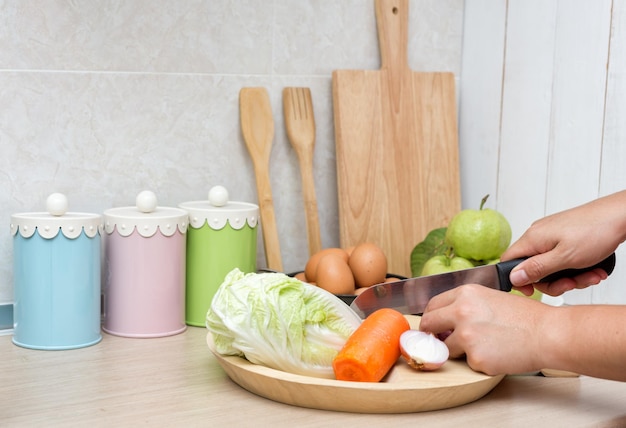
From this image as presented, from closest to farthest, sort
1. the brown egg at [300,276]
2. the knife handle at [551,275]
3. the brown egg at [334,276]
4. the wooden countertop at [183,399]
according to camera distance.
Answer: the wooden countertop at [183,399] < the knife handle at [551,275] < the brown egg at [334,276] < the brown egg at [300,276]

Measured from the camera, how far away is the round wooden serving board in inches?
38.4

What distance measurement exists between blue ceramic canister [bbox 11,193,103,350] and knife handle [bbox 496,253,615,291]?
0.59 metres

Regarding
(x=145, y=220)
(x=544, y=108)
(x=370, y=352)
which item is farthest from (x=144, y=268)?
(x=544, y=108)

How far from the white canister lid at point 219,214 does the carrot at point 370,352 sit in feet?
1.12

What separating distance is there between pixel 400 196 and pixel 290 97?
30 centimetres

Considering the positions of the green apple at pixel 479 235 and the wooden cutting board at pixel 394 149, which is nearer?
the green apple at pixel 479 235

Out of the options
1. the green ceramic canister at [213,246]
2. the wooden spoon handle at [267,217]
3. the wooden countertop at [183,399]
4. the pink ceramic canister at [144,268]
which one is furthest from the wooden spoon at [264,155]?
the wooden countertop at [183,399]

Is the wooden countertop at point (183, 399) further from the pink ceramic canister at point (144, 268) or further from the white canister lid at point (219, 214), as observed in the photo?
the white canister lid at point (219, 214)

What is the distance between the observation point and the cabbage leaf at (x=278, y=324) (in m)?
1.03

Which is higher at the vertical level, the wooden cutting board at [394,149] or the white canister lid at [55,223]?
the wooden cutting board at [394,149]

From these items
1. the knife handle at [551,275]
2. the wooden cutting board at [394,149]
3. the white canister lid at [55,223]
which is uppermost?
the wooden cutting board at [394,149]

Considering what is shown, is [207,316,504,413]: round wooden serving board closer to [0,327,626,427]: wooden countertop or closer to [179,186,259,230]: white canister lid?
[0,327,626,427]: wooden countertop

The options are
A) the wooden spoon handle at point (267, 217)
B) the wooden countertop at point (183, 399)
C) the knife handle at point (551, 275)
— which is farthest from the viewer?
the wooden spoon handle at point (267, 217)

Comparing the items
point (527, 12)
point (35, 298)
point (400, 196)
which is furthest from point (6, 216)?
point (527, 12)
